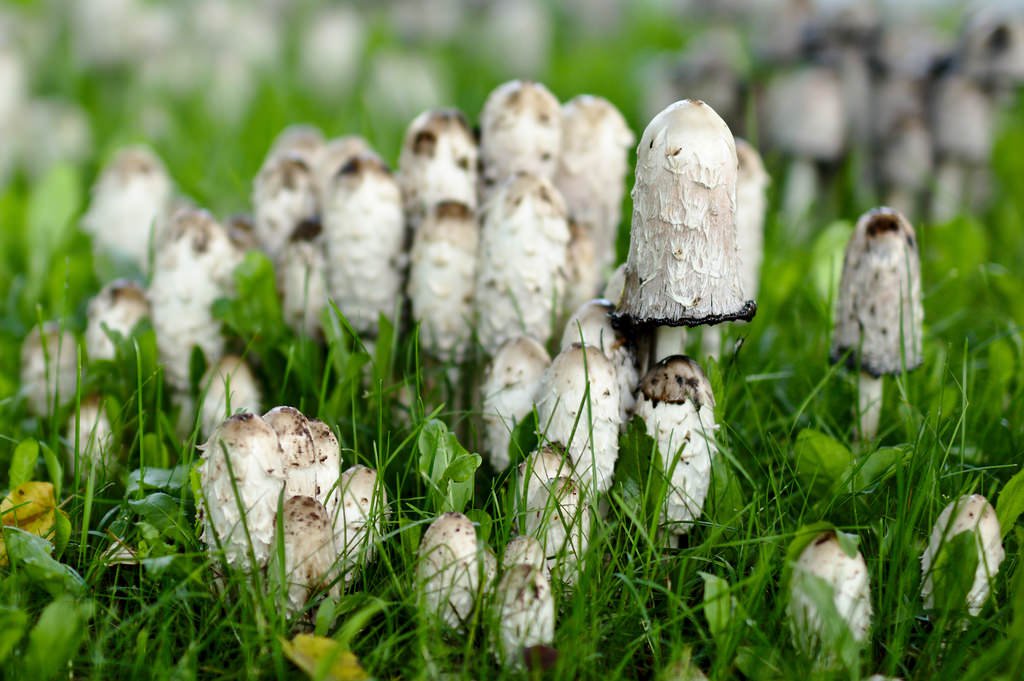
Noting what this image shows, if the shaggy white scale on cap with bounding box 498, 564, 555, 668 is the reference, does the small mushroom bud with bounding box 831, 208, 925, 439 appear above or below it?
above

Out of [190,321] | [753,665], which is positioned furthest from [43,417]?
[753,665]

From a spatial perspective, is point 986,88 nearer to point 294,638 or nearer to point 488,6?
point 294,638

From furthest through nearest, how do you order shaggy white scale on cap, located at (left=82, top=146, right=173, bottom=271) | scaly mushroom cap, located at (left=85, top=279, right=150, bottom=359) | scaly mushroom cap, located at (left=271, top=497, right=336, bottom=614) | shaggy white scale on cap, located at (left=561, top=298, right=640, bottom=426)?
shaggy white scale on cap, located at (left=82, top=146, right=173, bottom=271) → scaly mushroom cap, located at (left=85, top=279, right=150, bottom=359) → shaggy white scale on cap, located at (left=561, top=298, right=640, bottom=426) → scaly mushroom cap, located at (left=271, top=497, right=336, bottom=614)

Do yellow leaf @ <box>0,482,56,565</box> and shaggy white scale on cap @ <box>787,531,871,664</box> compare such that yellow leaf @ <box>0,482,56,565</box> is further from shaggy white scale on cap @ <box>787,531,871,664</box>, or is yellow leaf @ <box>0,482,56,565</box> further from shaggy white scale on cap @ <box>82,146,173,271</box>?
shaggy white scale on cap @ <box>787,531,871,664</box>

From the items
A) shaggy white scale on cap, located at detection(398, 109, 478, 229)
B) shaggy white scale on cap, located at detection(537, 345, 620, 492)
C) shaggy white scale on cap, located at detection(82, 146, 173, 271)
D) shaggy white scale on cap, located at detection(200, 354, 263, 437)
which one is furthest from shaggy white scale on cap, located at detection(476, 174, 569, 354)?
shaggy white scale on cap, located at detection(82, 146, 173, 271)

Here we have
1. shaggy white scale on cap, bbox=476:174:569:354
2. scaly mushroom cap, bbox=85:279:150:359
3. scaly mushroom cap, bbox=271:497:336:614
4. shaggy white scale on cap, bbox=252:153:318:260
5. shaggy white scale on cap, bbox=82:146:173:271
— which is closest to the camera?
scaly mushroom cap, bbox=271:497:336:614

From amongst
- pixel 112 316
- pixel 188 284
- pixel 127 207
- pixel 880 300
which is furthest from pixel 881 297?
pixel 127 207

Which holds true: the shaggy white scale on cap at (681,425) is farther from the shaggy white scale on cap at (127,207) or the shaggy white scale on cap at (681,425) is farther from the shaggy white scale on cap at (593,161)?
the shaggy white scale on cap at (127,207)
